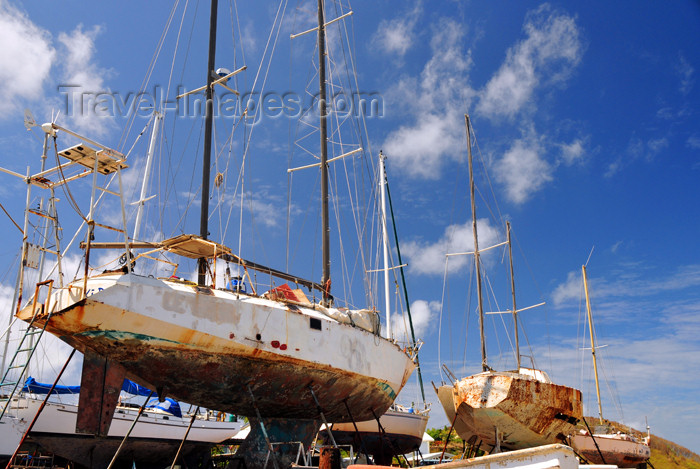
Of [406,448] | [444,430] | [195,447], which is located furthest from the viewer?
[444,430]

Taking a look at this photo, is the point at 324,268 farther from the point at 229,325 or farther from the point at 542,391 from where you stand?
the point at 542,391

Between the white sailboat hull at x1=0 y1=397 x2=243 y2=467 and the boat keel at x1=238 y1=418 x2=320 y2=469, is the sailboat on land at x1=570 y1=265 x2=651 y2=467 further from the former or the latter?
the white sailboat hull at x1=0 y1=397 x2=243 y2=467

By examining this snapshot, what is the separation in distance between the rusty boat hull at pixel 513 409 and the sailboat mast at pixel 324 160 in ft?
19.3

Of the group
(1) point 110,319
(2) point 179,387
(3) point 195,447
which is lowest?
(3) point 195,447

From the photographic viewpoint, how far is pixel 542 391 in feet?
53.3

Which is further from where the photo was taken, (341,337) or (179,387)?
(341,337)

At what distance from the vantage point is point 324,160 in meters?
18.5

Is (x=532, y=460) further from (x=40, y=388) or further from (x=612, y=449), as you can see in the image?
(x=612, y=449)

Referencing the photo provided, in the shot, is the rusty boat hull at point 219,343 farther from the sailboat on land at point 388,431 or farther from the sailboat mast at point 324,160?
the sailboat on land at point 388,431

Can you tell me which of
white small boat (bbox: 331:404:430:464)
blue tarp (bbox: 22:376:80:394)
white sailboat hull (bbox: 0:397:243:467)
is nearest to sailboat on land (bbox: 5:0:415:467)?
white sailboat hull (bbox: 0:397:243:467)

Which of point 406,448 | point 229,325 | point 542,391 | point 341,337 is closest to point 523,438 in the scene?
point 542,391

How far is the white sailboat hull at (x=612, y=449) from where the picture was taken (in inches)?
883

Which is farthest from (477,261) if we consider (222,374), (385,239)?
(222,374)

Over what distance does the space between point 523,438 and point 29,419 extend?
53.0ft
